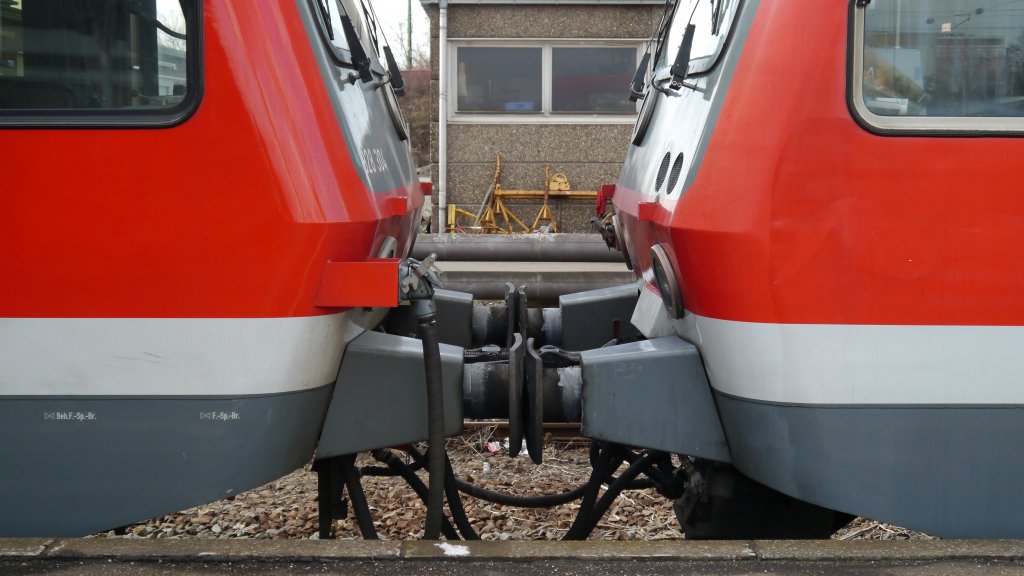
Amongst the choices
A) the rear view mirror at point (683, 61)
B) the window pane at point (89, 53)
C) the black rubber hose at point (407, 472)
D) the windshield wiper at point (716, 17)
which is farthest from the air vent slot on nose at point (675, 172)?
the window pane at point (89, 53)

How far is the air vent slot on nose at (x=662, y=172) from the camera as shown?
3811 mm

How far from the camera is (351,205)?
3.17 metres

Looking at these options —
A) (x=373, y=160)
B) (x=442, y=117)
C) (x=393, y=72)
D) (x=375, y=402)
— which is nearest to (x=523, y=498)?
(x=375, y=402)

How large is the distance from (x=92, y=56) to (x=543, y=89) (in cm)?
1273

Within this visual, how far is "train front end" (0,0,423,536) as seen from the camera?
2.95 meters

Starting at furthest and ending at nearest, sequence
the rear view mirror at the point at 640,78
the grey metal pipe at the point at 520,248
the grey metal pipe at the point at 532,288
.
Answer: the grey metal pipe at the point at 520,248 < the grey metal pipe at the point at 532,288 < the rear view mirror at the point at 640,78

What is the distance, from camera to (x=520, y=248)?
9.24 metres

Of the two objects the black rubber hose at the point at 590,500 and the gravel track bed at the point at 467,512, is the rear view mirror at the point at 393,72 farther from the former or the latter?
the black rubber hose at the point at 590,500

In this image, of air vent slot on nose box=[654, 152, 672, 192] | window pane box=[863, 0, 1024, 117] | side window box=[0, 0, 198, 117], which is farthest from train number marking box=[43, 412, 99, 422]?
window pane box=[863, 0, 1024, 117]

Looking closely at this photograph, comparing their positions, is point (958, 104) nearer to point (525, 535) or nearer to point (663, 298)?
point (663, 298)

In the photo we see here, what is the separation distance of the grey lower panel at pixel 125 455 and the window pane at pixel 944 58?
199 cm

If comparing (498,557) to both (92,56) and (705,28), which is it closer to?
(92,56)

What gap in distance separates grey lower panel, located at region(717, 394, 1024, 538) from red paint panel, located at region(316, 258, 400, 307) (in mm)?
1184

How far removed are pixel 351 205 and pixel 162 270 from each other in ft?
1.94
